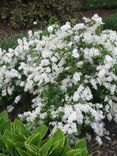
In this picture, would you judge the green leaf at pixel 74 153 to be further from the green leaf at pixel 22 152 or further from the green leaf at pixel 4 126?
the green leaf at pixel 4 126

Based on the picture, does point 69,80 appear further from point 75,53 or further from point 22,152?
point 22,152

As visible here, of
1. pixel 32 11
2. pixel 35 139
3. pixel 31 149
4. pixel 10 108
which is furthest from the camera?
pixel 32 11

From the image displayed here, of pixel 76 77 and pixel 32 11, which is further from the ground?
pixel 32 11

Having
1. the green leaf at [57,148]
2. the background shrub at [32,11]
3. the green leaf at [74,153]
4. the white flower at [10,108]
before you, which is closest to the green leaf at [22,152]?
the green leaf at [57,148]

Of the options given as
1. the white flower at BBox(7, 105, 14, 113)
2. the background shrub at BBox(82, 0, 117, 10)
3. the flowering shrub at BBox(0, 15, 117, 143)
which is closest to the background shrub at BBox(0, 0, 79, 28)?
the background shrub at BBox(82, 0, 117, 10)

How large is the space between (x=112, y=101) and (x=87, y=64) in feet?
1.51

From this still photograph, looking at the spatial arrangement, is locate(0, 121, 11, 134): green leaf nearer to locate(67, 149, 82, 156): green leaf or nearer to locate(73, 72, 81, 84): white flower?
locate(67, 149, 82, 156): green leaf

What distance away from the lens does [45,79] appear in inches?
199

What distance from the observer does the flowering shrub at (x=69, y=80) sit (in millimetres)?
4895

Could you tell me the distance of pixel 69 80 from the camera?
5102mm

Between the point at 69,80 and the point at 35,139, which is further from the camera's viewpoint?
the point at 69,80

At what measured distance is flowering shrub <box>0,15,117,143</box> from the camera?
16.1 feet

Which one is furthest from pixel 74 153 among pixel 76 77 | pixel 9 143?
pixel 76 77

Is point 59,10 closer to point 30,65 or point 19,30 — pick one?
point 19,30
